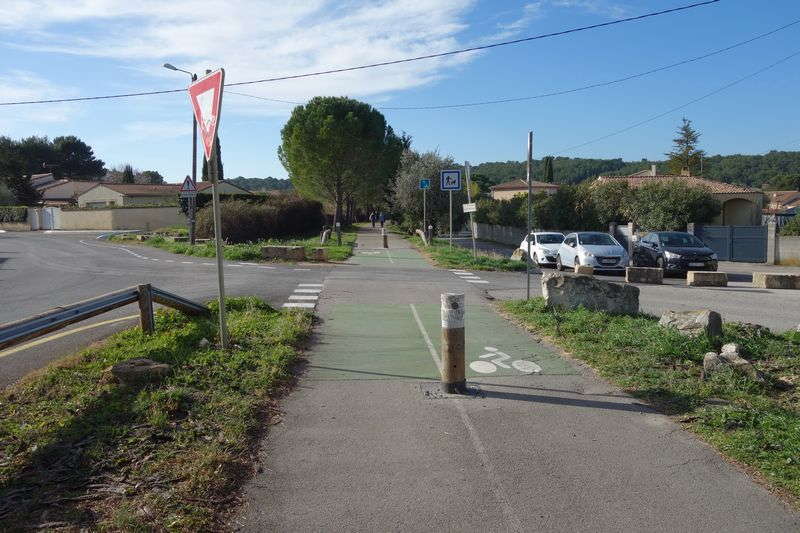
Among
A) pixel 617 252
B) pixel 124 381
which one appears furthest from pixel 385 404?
pixel 617 252

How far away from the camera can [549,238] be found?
26297mm

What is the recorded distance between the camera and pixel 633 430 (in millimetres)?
5488

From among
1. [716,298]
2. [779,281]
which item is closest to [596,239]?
[779,281]

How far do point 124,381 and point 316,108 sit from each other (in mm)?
48786

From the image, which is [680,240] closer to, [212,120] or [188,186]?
[188,186]

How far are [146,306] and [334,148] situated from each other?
149 feet

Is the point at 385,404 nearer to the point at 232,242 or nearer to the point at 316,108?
the point at 232,242

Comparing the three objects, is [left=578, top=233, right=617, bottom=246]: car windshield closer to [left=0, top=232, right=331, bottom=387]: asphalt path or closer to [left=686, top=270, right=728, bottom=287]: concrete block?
[left=686, top=270, right=728, bottom=287]: concrete block

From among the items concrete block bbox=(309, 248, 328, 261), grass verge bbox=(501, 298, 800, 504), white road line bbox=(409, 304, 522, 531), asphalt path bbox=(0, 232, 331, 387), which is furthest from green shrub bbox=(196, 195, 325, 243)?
white road line bbox=(409, 304, 522, 531)

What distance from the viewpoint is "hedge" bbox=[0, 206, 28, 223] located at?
57188 millimetres

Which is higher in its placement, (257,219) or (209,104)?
(209,104)

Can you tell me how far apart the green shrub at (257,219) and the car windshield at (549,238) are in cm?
1498

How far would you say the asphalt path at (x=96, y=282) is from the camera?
872 cm

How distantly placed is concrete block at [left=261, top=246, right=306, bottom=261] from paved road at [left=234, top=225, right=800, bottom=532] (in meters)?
15.5
